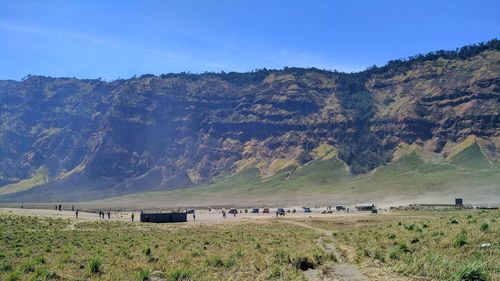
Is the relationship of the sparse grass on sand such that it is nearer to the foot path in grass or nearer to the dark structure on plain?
the foot path in grass

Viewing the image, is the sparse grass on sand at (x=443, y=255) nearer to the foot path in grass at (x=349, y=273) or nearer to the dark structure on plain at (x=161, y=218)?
the foot path in grass at (x=349, y=273)

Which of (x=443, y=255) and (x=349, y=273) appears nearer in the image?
(x=349, y=273)

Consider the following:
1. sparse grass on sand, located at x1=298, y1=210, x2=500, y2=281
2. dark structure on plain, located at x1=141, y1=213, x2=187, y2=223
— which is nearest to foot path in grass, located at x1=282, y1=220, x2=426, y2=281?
sparse grass on sand, located at x1=298, y1=210, x2=500, y2=281

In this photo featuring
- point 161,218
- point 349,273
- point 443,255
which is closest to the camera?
point 349,273

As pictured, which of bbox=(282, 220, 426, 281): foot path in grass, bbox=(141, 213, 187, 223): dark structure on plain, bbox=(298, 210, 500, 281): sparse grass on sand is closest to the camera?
bbox=(298, 210, 500, 281): sparse grass on sand

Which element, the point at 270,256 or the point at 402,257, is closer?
the point at 402,257

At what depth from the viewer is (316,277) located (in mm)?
17391

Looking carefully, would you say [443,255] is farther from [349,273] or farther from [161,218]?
[161,218]

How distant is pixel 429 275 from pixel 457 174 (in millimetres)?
184779

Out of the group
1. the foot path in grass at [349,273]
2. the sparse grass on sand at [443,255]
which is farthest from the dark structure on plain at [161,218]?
the foot path in grass at [349,273]

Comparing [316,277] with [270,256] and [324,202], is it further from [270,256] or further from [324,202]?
[324,202]

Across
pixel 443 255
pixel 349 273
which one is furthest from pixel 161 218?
pixel 443 255

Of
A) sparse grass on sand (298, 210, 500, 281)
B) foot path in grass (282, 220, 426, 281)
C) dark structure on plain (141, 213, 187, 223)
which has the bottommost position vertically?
dark structure on plain (141, 213, 187, 223)

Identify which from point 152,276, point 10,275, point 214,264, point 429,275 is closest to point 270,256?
point 214,264
